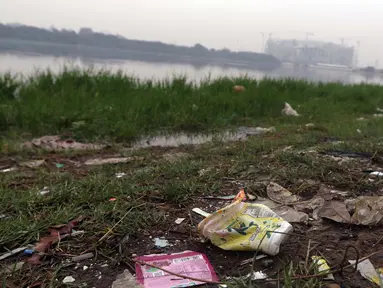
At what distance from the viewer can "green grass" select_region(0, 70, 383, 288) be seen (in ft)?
5.44

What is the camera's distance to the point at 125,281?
1.26 meters

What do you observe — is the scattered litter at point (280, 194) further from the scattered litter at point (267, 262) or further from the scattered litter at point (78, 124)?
the scattered litter at point (78, 124)

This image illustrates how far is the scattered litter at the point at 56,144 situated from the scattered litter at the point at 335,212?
2691mm

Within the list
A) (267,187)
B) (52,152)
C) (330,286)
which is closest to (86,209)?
(267,187)

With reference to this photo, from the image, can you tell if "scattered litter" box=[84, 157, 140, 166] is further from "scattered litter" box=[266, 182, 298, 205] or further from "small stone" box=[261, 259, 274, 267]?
"small stone" box=[261, 259, 274, 267]

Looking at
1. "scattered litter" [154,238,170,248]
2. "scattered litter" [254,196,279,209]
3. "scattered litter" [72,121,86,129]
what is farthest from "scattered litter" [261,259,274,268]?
"scattered litter" [72,121,86,129]

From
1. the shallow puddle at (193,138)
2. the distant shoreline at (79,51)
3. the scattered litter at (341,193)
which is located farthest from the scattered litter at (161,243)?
the distant shoreline at (79,51)

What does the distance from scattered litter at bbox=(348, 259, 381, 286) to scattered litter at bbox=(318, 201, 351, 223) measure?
14.4 inches

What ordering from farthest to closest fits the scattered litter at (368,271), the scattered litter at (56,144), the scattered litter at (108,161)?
the scattered litter at (56,144) < the scattered litter at (108,161) < the scattered litter at (368,271)

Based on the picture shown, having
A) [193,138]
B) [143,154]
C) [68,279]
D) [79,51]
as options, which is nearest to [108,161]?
[143,154]

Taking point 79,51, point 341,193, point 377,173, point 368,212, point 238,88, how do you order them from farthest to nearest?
point 79,51 < point 238,88 < point 377,173 < point 341,193 < point 368,212

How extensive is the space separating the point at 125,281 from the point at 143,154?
2.30 metres

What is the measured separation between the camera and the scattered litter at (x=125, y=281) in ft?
4.05

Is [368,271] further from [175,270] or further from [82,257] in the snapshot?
[82,257]
